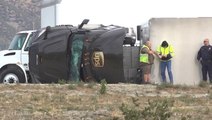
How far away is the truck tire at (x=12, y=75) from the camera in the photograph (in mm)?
16250

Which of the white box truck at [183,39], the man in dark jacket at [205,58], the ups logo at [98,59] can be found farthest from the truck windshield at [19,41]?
the man in dark jacket at [205,58]

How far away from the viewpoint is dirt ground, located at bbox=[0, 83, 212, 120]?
8445 mm

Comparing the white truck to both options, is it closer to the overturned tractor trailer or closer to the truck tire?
the truck tire

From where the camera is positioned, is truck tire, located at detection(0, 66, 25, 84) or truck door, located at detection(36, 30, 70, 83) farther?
truck tire, located at detection(0, 66, 25, 84)

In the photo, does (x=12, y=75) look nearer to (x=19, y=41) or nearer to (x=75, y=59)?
(x=19, y=41)

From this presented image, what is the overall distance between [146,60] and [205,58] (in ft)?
5.63

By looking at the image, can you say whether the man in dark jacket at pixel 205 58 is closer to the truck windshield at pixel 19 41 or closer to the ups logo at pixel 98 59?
the ups logo at pixel 98 59

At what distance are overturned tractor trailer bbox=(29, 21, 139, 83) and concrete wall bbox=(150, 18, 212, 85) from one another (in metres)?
0.90

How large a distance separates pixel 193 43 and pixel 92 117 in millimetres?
7889

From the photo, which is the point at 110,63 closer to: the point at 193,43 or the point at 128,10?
the point at 193,43

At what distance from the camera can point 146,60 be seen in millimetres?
15258

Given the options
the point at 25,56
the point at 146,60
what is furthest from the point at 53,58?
the point at 146,60

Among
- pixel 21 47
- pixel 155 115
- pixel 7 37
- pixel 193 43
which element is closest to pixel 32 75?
pixel 21 47

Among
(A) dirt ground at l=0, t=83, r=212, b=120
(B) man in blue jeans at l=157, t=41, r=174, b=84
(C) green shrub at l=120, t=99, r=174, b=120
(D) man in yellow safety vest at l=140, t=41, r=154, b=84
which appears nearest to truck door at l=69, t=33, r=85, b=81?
(D) man in yellow safety vest at l=140, t=41, r=154, b=84
